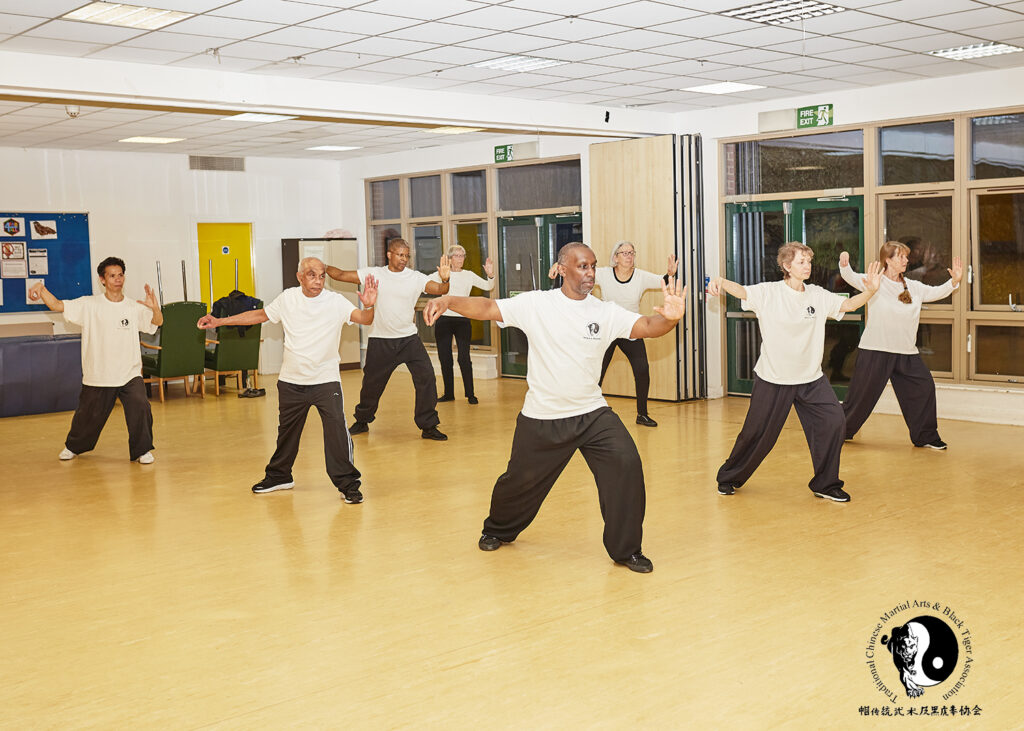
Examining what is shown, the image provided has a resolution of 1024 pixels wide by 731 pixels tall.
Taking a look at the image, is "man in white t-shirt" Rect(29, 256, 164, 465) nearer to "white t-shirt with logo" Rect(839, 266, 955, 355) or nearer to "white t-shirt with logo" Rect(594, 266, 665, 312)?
"white t-shirt with logo" Rect(594, 266, 665, 312)

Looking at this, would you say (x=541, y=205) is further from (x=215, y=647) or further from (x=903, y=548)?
(x=215, y=647)

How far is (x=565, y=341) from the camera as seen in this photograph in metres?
4.89

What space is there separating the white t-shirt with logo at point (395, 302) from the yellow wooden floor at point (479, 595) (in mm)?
1291

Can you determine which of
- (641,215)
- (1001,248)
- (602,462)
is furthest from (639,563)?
(641,215)

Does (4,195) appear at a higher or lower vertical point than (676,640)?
higher

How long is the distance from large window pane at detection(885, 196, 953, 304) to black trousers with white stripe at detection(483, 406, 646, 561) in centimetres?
563

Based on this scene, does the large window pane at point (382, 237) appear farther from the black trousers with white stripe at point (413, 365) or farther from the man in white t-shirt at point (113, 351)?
the man in white t-shirt at point (113, 351)

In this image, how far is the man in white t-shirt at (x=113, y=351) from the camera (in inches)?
304

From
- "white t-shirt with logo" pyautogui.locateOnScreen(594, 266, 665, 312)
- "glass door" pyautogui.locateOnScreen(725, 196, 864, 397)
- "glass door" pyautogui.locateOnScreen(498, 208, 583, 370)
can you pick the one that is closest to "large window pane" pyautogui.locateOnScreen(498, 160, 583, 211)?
"glass door" pyautogui.locateOnScreen(498, 208, 583, 370)

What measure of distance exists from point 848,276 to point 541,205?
5776 mm

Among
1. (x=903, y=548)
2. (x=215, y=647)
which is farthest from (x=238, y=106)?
(x=903, y=548)

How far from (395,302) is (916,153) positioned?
4798 mm

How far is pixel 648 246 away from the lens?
35.4 ft

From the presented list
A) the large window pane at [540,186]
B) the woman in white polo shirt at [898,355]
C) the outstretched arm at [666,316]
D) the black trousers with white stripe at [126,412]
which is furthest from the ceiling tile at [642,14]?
the large window pane at [540,186]
